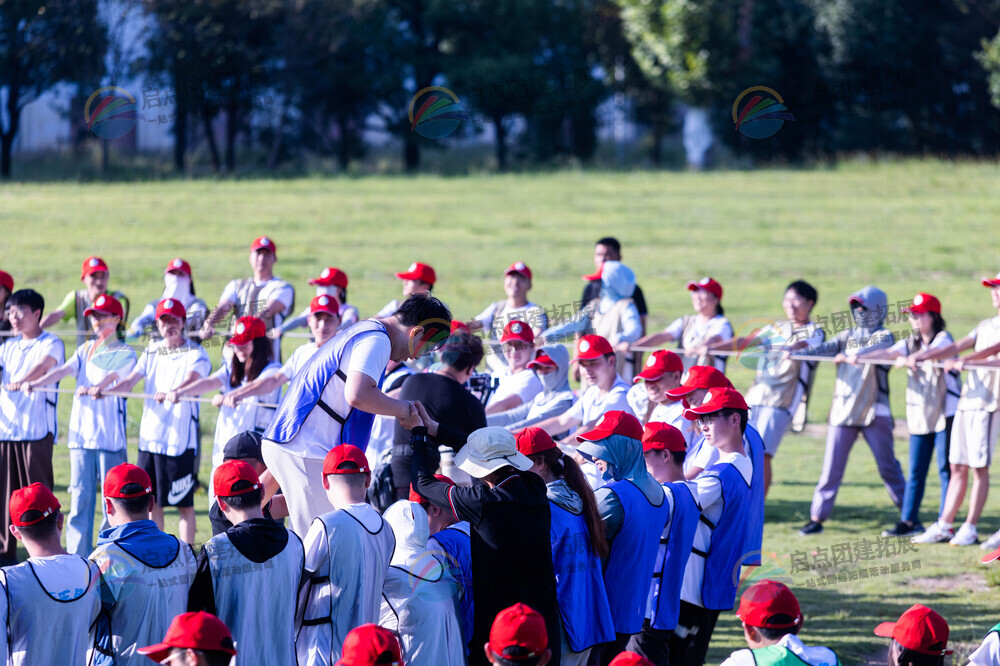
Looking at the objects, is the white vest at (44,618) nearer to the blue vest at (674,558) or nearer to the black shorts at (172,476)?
the blue vest at (674,558)

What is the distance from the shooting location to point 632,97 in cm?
4400

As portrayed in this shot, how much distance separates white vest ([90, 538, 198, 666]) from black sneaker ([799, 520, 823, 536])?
6.88m

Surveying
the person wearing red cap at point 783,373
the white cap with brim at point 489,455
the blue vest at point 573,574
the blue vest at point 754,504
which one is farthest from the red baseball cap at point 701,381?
the person wearing red cap at point 783,373

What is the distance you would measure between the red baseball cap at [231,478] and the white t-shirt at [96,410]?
4.37 metres

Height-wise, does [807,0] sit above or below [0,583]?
above

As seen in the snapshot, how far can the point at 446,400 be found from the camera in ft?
23.5

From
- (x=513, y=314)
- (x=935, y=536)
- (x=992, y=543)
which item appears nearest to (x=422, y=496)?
(x=513, y=314)

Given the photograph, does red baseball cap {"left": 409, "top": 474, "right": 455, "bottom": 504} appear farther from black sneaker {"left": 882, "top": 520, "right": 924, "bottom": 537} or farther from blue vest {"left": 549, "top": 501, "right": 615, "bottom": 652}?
black sneaker {"left": 882, "top": 520, "right": 924, "bottom": 537}

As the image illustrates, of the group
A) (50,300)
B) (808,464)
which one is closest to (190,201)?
(50,300)

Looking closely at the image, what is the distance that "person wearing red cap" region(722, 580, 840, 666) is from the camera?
4.46 metres

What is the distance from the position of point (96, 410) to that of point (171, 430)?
624 mm

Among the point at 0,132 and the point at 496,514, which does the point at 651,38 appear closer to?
the point at 0,132

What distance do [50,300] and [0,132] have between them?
16.0 metres

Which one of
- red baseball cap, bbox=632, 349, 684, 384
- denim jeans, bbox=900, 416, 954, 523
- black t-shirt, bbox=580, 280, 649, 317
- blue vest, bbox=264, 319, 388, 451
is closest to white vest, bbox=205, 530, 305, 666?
blue vest, bbox=264, 319, 388, 451
